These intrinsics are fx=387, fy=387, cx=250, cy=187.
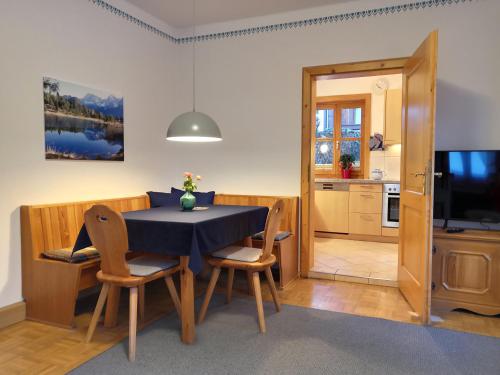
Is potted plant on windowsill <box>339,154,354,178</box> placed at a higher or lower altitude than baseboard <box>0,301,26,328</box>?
higher

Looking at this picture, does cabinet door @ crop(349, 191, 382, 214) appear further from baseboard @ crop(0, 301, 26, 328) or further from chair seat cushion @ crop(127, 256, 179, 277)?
baseboard @ crop(0, 301, 26, 328)

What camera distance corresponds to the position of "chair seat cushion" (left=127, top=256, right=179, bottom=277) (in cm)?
239

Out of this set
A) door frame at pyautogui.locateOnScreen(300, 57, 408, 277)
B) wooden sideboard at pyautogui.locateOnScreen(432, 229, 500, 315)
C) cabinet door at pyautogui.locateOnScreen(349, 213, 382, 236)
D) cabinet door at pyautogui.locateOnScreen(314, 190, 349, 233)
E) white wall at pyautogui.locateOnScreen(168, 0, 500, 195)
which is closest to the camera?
wooden sideboard at pyautogui.locateOnScreen(432, 229, 500, 315)

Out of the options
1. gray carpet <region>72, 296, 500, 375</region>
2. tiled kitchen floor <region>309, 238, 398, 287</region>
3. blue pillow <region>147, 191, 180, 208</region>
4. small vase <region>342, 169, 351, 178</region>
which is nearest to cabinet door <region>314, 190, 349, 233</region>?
tiled kitchen floor <region>309, 238, 398, 287</region>

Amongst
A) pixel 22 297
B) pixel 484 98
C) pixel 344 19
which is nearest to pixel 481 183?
pixel 484 98

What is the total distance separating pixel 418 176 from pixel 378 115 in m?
3.35

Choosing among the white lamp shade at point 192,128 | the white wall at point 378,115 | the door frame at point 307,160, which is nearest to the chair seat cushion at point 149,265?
the white lamp shade at point 192,128

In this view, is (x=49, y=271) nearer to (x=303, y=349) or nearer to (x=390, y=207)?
(x=303, y=349)

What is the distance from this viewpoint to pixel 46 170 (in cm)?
298

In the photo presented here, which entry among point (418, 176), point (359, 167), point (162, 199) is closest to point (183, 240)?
point (162, 199)

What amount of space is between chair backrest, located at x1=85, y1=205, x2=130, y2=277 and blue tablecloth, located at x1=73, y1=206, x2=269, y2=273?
19 cm

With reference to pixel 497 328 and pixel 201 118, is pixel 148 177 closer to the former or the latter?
pixel 201 118

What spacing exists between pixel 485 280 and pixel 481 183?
29.4 inches

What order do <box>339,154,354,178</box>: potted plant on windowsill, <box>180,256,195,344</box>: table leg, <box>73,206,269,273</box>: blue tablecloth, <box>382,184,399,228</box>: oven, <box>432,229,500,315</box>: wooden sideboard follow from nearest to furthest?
<box>73,206,269,273</box>: blue tablecloth → <box>180,256,195,344</box>: table leg → <box>432,229,500,315</box>: wooden sideboard → <box>382,184,399,228</box>: oven → <box>339,154,354,178</box>: potted plant on windowsill
